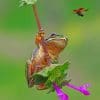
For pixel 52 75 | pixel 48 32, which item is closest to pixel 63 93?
pixel 52 75

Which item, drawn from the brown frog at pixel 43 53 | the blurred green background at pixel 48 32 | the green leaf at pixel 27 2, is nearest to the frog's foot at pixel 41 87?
the brown frog at pixel 43 53

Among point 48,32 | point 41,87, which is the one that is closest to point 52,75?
point 41,87

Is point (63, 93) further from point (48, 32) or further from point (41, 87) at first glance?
point (48, 32)

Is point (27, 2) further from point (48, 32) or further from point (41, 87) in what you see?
point (48, 32)

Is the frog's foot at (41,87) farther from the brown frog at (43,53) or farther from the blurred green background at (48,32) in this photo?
the blurred green background at (48,32)

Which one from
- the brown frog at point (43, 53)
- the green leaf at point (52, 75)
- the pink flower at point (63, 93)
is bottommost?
the pink flower at point (63, 93)

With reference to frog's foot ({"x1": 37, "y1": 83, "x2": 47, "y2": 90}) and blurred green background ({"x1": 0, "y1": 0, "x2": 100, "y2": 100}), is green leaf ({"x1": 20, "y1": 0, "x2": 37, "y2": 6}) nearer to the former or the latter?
frog's foot ({"x1": 37, "y1": 83, "x2": 47, "y2": 90})

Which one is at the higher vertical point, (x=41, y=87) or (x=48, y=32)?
(x=48, y=32)

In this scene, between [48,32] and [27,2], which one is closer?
[27,2]
